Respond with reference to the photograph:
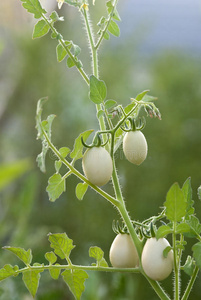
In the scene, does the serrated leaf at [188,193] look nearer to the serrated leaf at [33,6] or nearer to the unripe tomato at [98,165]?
the unripe tomato at [98,165]

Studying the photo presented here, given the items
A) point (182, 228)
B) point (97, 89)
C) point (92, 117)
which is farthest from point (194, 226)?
point (92, 117)

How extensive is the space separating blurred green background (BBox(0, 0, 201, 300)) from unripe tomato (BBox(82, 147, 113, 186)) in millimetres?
996

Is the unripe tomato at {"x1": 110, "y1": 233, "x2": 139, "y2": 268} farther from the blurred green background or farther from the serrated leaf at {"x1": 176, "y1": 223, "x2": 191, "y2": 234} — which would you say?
the blurred green background

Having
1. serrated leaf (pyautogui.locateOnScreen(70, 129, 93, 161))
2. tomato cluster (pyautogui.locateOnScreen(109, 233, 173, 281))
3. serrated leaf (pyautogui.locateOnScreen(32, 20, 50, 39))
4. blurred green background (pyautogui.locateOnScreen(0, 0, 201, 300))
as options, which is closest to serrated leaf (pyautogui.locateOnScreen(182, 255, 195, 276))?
tomato cluster (pyautogui.locateOnScreen(109, 233, 173, 281))

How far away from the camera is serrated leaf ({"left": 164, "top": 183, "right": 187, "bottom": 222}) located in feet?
1.01

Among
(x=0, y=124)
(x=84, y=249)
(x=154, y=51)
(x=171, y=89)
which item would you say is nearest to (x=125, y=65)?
(x=154, y=51)

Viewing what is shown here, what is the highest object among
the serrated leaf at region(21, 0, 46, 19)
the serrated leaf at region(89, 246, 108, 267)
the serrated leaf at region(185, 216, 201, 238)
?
the serrated leaf at region(21, 0, 46, 19)

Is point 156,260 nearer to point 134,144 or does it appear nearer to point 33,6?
point 134,144

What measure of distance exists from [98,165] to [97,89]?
6 centimetres

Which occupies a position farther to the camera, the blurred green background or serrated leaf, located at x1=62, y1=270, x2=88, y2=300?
the blurred green background

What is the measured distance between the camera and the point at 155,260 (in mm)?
336

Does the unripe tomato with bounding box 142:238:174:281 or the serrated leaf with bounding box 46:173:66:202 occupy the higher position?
the serrated leaf with bounding box 46:173:66:202

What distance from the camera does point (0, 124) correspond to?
1.87m

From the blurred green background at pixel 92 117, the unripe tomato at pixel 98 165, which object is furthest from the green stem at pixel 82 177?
the blurred green background at pixel 92 117
